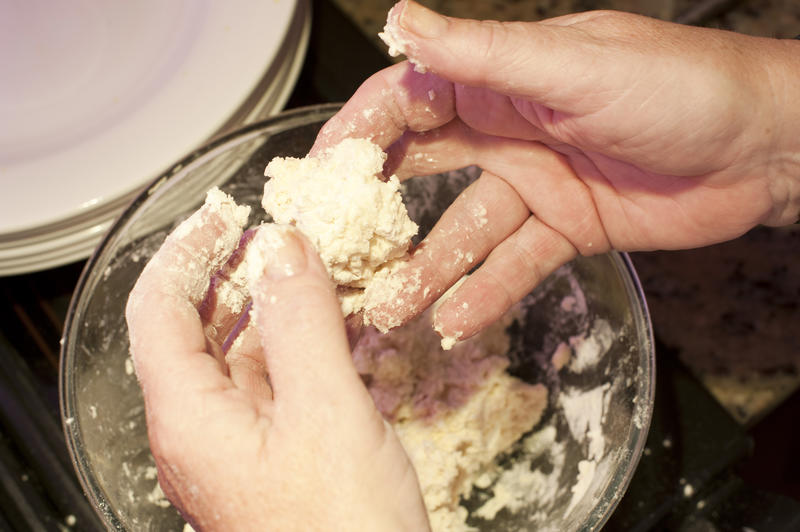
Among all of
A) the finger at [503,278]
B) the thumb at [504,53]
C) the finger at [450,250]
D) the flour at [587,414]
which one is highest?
the thumb at [504,53]

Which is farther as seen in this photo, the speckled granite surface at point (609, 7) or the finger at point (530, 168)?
the speckled granite surface at point (609, 7)

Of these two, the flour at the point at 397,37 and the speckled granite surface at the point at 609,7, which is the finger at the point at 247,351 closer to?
the flour at the point at 397,37

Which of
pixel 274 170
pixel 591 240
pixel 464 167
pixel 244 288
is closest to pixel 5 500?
pixel 244 288

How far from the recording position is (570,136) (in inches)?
37.5

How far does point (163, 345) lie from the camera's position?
0.75m

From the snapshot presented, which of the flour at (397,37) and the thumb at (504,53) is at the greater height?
the flour at (397,37)

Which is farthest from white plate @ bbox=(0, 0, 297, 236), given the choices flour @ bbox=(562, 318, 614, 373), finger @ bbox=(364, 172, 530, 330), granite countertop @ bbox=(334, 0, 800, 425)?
granite countertop @ bbox=(334, 0, 800, 425)

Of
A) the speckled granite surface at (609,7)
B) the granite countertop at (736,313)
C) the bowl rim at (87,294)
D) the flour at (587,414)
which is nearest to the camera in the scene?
the bowl rim at (87,294)

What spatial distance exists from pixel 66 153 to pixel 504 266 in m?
0.79

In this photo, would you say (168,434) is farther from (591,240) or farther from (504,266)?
(591,240)

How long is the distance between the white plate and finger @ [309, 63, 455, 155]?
10.3 inches

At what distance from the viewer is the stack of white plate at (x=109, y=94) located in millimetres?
1123

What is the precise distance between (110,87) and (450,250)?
2.53 feet

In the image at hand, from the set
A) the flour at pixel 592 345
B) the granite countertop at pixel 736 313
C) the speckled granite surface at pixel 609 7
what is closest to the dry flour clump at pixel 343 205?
the flour at pixel 592 345
